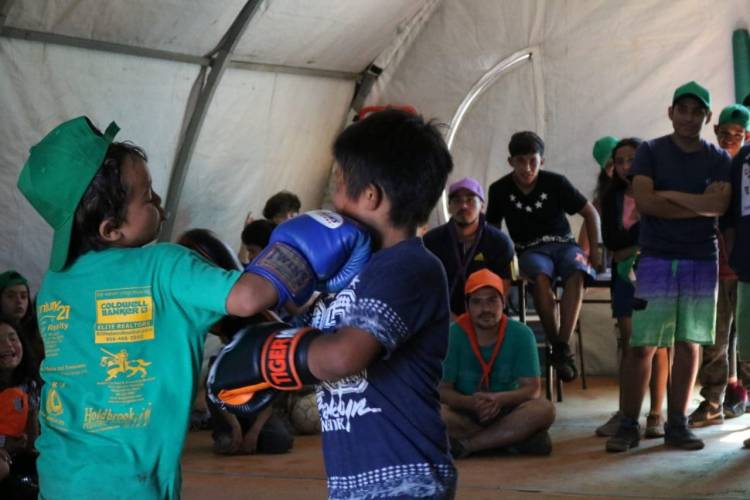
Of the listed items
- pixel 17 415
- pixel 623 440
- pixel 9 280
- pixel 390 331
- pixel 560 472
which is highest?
pixel 9 280

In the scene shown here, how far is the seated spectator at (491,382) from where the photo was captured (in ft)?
18.4

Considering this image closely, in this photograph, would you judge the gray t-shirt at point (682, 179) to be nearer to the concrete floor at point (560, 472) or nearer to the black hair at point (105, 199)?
the concrete floor at point (560, 472)

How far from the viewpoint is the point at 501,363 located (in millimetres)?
5773

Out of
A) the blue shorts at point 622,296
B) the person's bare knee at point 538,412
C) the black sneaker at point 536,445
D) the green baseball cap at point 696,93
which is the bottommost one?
the black sneaker at point 536,445

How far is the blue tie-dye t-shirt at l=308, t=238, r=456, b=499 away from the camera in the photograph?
1.89 metres

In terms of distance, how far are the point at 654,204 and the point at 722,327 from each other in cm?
133

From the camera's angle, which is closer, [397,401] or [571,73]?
[397,401]

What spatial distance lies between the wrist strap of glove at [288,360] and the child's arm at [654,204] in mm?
3712

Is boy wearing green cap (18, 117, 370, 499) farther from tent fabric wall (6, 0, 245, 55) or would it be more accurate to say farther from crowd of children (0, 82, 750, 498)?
tent fabric wall (6, 0, 245, 55)

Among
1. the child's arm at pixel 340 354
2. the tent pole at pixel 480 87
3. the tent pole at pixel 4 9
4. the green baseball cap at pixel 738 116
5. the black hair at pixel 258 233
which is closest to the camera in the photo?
the child's arm at pixel 340 354

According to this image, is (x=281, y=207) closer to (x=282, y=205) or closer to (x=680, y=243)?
(x=282, y=205)

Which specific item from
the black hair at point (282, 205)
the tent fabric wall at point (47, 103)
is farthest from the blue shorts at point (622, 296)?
the tent fabric wall at point (47, 103)

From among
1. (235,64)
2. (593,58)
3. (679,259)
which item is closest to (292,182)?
(235,64)

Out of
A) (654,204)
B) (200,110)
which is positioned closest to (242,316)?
(654,204)
